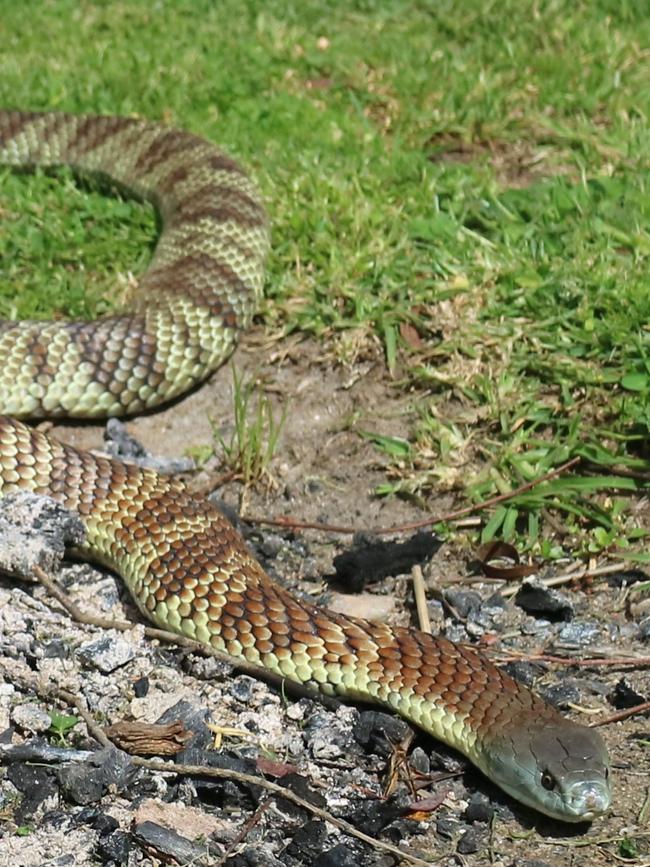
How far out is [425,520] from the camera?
496 cm

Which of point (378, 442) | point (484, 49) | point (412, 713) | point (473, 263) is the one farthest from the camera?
point (484, 49)

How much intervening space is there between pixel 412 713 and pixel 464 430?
5.52ft

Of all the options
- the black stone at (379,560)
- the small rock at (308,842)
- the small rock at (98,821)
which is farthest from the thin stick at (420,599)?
the small rock at (98,821)

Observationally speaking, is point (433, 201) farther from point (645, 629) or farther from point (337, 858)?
point (337, 858)

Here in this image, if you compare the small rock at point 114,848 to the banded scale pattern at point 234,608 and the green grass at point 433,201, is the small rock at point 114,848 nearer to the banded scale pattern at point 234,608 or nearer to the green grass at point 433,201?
the banded scale pattern at point 234,608

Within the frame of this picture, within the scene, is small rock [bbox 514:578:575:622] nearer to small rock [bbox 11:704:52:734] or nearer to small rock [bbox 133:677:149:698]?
small rock [bbox 133:677:149:698]

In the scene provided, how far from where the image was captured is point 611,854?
330 centimetres

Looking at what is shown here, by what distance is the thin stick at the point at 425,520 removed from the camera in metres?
4.90

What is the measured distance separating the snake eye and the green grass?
1478 millimetres

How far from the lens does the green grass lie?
5145mm

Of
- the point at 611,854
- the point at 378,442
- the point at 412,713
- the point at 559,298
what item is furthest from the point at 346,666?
the point at 559,298

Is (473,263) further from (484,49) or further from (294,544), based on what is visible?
(484,49)

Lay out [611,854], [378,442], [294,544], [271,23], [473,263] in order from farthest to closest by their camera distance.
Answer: [271,23]
[473,263]
[378,442]
[294,544]
[611,854]

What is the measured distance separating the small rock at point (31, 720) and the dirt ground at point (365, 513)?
17.2 inches
